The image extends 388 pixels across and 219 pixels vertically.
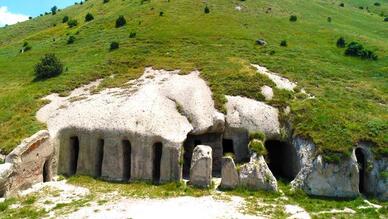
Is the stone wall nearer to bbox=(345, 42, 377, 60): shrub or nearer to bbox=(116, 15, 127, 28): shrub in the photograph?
bbox=(116, 15, 127, 28): shrub

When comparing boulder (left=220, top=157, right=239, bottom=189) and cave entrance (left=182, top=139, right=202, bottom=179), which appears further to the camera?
cave entrance (left=182, top=139, right=202, bottom=179)

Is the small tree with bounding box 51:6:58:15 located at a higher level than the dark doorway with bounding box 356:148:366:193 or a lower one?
higher

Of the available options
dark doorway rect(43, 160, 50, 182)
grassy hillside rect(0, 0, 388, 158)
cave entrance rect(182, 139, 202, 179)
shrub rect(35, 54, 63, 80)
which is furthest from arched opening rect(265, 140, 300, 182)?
shrub rect(35, 54, 63, 80)

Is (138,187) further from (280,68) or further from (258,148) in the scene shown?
(280,68)

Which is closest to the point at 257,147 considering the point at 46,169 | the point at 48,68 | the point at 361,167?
the point at 361,167

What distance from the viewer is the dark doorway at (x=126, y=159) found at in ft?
131

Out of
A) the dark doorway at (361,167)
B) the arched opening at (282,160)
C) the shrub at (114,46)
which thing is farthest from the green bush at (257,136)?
the shrub at (114,46)

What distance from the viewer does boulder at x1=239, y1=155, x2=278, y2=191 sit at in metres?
36.3

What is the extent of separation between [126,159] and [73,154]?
16.2ft

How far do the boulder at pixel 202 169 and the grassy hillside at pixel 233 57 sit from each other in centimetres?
791

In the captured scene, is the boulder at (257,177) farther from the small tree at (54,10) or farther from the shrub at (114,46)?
the small tree at (54,10)

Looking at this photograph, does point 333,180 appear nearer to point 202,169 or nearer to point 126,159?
point 202,169

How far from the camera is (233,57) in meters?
60.0

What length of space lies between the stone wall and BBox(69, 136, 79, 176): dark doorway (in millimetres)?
1928
